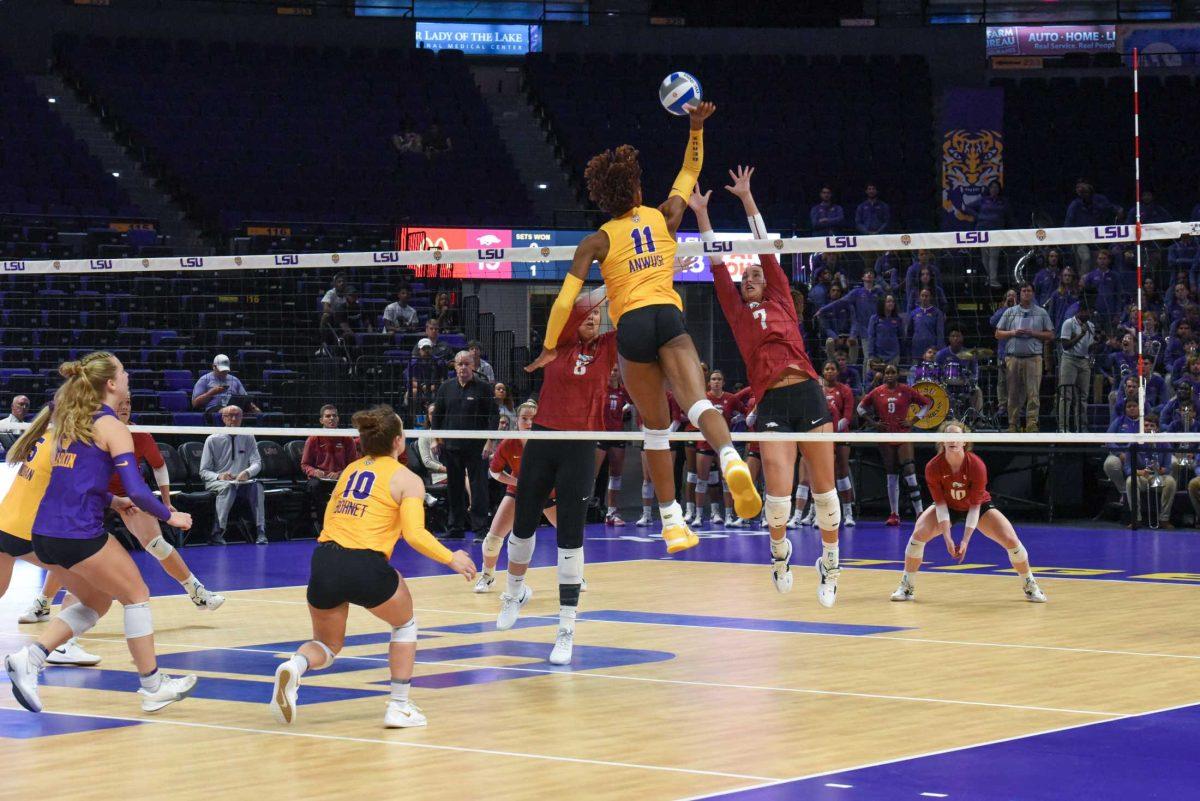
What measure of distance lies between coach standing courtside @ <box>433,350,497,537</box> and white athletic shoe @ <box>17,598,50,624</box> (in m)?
5.67

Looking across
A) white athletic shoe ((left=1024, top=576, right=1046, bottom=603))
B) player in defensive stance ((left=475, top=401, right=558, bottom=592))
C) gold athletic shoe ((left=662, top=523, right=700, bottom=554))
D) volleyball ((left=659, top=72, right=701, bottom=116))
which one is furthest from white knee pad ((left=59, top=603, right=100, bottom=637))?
white athletic shoe ((left=1024, top=576, right=1046, bottom=603))

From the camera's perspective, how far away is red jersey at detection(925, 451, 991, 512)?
458 inches

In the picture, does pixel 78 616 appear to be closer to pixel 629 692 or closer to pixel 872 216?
pixel 629 692

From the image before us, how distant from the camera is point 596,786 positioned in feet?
19.5

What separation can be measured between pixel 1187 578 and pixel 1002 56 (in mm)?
19177

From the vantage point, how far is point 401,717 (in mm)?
6988

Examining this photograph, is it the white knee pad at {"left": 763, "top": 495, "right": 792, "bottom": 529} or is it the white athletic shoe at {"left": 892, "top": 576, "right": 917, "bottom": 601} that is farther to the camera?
the white athletic shoe at {"left": 892, "top": 576, "right": 917, "bottom": 601}

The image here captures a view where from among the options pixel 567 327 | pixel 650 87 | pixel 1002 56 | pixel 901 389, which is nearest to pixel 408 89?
pixel 650 87

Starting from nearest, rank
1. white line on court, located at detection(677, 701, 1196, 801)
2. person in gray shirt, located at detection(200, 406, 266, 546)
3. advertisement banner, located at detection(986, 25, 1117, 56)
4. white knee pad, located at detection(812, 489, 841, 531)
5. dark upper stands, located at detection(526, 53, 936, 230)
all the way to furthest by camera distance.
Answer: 1. white line on court, located at detection(677, 701, 1196, 801)
2. white knee pad, located at detection(812, 489, 841, 531)
3. person in gray shirt, located at detection(200, 406, 266, 546)
4. dark upper stands, located at detection(526, 53, 936, 230)
5. advertisement banner, located at detection(986, 25, 1117, 56)

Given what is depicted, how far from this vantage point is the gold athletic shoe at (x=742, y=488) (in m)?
7.80

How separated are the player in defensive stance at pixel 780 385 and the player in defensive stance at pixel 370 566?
3.05 m

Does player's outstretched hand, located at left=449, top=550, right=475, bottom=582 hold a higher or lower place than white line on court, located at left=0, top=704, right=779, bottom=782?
higher

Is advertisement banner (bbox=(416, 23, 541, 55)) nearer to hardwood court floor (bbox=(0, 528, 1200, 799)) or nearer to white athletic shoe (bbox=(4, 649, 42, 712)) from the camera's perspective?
hardwood court floor (bbox=(0, 528, 1200, 799))

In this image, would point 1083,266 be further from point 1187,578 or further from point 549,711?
point 549,711
